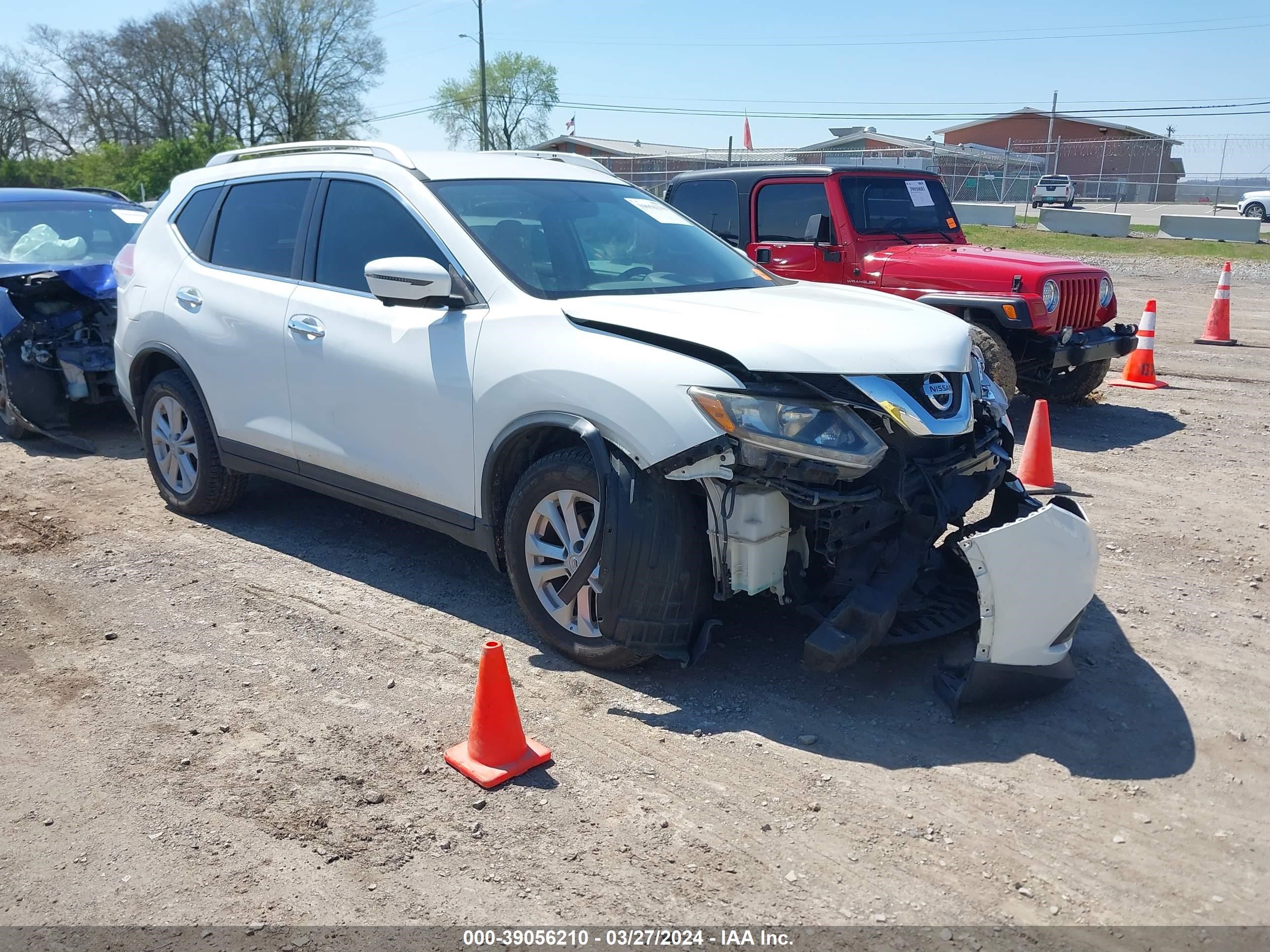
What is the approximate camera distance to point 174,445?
6102 millimetres

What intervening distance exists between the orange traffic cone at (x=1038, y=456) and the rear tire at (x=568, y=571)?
11.9 ft

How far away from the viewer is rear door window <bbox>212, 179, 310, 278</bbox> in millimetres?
5305

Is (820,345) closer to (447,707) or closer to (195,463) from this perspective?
(447,707)

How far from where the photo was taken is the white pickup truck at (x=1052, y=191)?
40469 millimetres

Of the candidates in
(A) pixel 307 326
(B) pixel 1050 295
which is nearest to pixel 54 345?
(A) pixel 307 326

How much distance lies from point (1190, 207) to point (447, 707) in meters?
48.4

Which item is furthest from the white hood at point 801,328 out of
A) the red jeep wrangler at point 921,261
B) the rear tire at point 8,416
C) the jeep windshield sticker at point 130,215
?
the jeep windshield sticker at point 130,215

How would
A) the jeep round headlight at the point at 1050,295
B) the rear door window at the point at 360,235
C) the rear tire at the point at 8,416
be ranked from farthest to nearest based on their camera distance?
the jeep round headlight at the point at 1050,295
the rear tire at the point at 8,416
the rear door window at the point at 360,235

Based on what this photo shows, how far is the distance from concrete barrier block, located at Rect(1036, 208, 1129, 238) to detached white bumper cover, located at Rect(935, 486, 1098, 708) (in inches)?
1076

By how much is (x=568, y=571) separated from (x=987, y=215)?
3009cm

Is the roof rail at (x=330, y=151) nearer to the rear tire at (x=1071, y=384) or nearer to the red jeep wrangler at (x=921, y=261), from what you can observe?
the red jeep wrangler at (x=921, y=261)

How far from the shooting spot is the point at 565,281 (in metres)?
4.47

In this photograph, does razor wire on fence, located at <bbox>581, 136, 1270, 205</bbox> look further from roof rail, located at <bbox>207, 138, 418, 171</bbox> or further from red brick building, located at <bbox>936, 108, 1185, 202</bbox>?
roof rail, located at <bbox>207, 138, 418, 171</bbox>

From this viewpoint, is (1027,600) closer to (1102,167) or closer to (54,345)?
(54,345)
